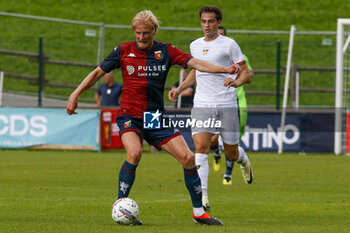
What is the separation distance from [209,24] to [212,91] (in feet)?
3.04

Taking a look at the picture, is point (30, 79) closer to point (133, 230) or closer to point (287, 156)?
point (287, 156)

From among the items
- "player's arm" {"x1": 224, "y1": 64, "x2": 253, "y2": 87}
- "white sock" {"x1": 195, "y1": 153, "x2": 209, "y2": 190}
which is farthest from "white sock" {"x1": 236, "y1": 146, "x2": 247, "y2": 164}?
"player's arm" {"x1": 224, "y1": 64, "x2": 253, "y2": 87}

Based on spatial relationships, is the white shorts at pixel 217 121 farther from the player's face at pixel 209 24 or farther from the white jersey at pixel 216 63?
the player's face at pixel 209 24

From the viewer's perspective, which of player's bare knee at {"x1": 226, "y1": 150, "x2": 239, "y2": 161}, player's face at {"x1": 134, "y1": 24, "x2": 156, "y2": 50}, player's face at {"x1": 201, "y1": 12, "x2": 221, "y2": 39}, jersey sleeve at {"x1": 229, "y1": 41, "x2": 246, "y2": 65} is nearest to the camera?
player's face at {"x1": 134, "y1": 24, "x2": 156, "y2": 50}

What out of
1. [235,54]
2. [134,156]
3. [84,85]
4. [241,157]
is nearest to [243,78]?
[235,54]

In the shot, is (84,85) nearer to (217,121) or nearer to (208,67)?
(208,67)

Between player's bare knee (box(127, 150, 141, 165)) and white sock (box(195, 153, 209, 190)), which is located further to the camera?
white sock (box(195, 153, 209, 190))

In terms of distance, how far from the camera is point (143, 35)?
8758mm

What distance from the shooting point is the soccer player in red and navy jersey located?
8.88 metres

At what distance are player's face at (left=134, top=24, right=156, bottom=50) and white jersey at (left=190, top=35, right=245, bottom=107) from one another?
6.55 feet

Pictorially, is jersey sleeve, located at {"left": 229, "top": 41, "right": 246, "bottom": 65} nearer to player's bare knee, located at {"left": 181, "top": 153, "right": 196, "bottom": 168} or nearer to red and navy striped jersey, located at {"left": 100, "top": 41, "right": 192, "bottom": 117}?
red and navy striped jersey, located at {"left": 100, "top": 41, "right": 192, "bottom": 117}

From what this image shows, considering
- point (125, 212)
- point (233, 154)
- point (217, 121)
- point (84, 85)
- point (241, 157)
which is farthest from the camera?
point (241, 157)

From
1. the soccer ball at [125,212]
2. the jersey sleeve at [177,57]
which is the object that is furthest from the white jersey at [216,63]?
the soccer ball at [125,212]

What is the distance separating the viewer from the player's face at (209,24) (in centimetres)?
1054
